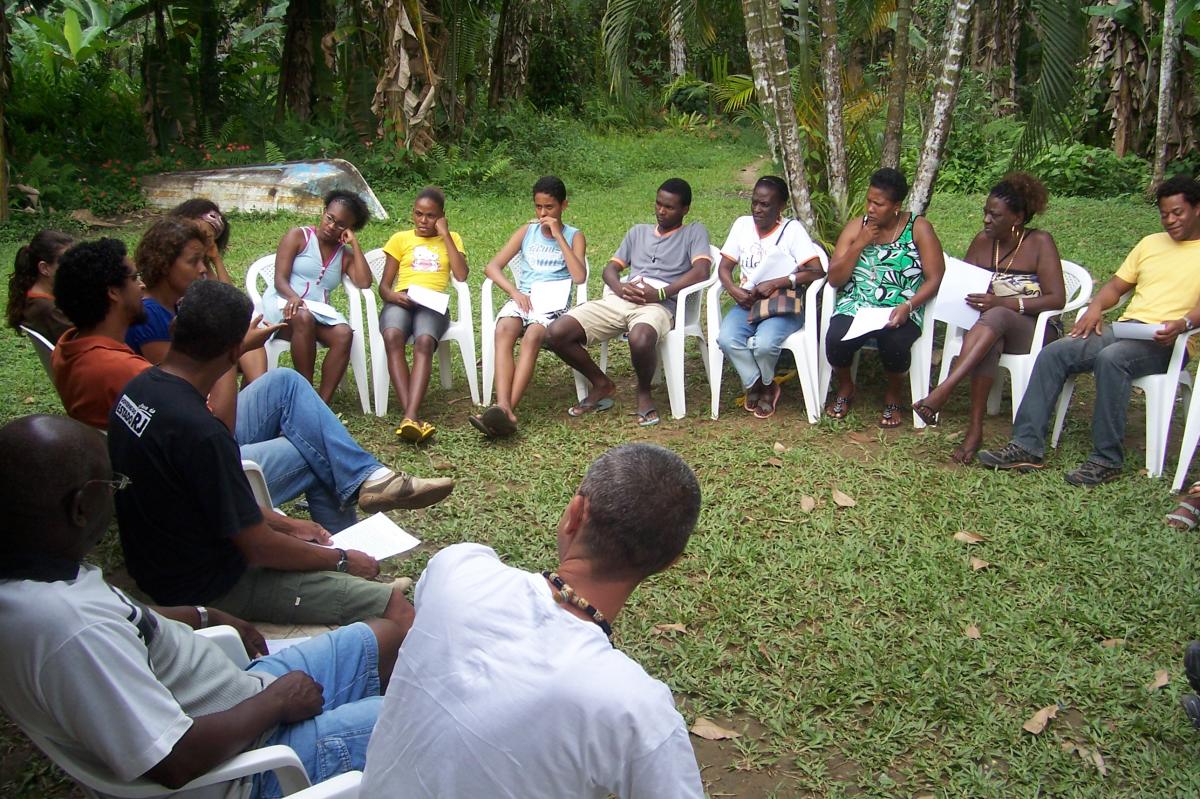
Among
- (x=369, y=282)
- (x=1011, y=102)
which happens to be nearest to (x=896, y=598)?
(x=369, y=282)

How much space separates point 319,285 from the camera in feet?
19.7

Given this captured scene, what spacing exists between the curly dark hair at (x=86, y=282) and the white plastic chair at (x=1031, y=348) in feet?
14.1

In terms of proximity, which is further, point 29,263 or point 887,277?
point 887,277

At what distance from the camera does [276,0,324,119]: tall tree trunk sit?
13.1 m

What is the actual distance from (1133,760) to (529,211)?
9736 mm

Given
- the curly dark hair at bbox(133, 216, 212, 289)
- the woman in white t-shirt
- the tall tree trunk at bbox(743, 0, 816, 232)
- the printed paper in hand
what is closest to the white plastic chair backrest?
the curly dark hair at bbox(133, 216, 212, 289)

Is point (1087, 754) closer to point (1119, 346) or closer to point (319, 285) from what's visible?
point (1119, 346)

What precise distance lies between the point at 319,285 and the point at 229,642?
376cm

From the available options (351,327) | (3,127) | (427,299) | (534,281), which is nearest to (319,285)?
(351,327)

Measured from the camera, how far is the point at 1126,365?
4988 mm

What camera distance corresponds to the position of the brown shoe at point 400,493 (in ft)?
12.9

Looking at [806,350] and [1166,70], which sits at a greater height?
[1166,70]

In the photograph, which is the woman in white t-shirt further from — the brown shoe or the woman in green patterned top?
the brown shoe

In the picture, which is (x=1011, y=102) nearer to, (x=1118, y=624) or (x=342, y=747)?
(x=1118, y=624)
